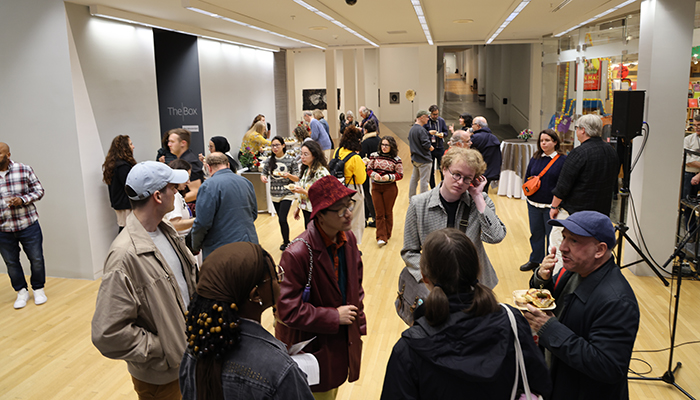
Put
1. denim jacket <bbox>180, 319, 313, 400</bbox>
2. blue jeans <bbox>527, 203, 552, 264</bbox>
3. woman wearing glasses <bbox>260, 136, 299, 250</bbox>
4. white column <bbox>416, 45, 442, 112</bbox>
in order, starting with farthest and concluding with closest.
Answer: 1. white column <bbox>416, 45, 442, 112</bbox>
2. woman wearing glasses <bbox>260, 136, 299, 250</bbox>
3. blue jeans <bbox>527, 203, 552, 264</bbox>
4. denim jacket <bbox>180, 319, 313, 400</bbox>

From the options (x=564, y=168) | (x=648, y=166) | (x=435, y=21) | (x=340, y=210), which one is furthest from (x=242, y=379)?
(x=435, y=21)

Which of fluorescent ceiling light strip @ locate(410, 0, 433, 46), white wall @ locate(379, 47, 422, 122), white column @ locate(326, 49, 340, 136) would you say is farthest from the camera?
white wall @ locate(379, 47, 422, 122)

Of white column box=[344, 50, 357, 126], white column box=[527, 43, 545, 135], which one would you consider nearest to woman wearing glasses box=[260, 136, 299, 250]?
white column box=[527, 43, 545, 135]

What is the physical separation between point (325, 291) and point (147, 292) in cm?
84

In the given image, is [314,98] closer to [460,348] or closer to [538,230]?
[538,230]

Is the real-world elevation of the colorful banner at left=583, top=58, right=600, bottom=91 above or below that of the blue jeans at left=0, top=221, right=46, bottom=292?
above

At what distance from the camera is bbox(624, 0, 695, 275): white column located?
5523 mm

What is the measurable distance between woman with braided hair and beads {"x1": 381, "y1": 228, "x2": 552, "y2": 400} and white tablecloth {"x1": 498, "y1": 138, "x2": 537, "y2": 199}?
9.09 metres

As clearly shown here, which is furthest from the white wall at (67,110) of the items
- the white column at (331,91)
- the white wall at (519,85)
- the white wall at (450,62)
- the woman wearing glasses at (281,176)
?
the white wall at (450,62)

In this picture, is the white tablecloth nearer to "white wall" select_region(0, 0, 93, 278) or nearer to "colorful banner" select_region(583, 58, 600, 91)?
"colorful banner" select_region(583, 58, 600, 91)

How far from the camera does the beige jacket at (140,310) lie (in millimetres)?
2094

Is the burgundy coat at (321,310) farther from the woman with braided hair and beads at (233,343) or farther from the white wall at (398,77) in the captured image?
the white wall at (398,77)

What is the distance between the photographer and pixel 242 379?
54.6 inches

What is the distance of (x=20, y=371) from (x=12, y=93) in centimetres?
360
